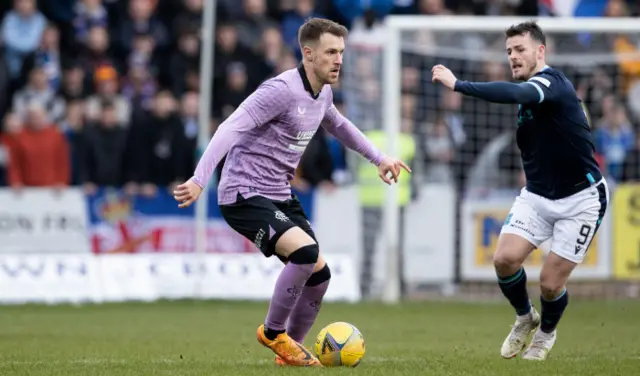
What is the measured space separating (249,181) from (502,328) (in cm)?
508

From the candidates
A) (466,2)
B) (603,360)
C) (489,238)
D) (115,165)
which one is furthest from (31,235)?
(603,360)

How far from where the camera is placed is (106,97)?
19.0m

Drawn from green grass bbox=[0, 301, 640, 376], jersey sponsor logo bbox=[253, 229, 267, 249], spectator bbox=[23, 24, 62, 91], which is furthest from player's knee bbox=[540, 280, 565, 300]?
spectator bbox=[23, 24, 62, 91]

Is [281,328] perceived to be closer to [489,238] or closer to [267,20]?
[489,238]

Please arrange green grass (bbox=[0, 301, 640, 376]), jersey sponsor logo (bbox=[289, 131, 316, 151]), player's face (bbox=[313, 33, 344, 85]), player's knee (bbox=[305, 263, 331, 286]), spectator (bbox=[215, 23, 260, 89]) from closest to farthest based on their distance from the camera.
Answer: green grass (bbox=[0, 301, 640, 376])
player's face (bbox=[313, 33, 344, 85])
jersey sponsor logo (bbox=[289, 131, 316, 151])
player's knee (bbox=[305, 263, 331, 286])
spectator (bbox=[215, 23, 260, 89])

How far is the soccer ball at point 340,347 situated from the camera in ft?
29.7

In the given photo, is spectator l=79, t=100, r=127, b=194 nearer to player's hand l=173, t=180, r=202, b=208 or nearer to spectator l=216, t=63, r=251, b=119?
spectator l=216, t=63, r=251, b=119

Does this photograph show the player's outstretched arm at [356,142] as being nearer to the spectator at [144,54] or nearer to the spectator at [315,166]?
the spectator at [315,166]

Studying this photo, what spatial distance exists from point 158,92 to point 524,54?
11235 millimetres

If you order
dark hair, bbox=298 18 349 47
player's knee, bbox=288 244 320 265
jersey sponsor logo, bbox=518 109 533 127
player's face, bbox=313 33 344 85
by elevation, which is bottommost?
player's knee, bbox=288 244 320 265

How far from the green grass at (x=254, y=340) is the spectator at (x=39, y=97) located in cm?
→ 393

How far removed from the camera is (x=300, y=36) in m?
9.33

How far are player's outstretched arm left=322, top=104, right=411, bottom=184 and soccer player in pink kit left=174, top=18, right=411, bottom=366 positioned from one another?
3 centimetres

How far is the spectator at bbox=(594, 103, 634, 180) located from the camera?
1897 cm
